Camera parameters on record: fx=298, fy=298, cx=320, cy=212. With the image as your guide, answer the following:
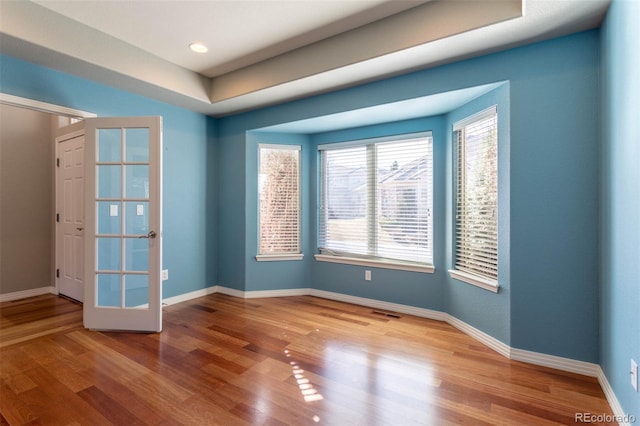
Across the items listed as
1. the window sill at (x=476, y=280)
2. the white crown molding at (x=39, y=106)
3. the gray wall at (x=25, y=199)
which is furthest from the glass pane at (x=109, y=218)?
the window sill at (x=476, y=280)

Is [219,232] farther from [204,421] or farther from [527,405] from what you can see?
[527,405]

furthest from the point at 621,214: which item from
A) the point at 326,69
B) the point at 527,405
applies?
the point at 326,69

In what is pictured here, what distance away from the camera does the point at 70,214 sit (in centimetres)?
395

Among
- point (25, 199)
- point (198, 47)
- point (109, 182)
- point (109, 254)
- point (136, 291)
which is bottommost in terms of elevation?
point (136, 291)

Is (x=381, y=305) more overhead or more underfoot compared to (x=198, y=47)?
more underfoot

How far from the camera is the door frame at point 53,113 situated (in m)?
2.54

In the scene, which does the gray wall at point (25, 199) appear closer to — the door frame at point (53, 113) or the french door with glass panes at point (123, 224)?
the door frame at point (53, 113)

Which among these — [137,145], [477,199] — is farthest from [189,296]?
[477,199]

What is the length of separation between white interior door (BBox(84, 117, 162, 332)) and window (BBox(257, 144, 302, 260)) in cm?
144

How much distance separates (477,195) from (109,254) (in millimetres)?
3631

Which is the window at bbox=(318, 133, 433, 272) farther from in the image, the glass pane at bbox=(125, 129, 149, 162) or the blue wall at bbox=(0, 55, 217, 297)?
the glass pane at bbox=(125, 129, 149, 162)

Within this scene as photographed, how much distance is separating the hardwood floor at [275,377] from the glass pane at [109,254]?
24.9 inches

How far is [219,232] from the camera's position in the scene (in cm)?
433

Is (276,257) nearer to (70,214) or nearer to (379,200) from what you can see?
(379,200)
